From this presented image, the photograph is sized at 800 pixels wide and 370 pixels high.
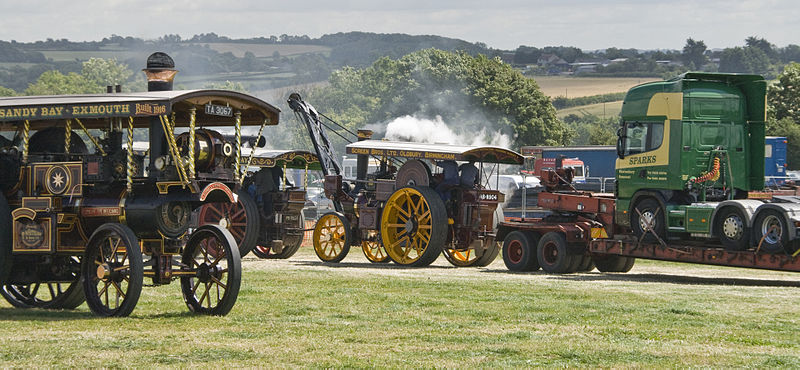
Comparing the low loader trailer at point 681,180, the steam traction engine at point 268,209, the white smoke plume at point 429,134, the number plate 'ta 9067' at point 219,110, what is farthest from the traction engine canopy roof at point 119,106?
the white smoke plume at point 429,134

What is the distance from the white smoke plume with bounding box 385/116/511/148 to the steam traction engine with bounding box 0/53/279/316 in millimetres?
25827

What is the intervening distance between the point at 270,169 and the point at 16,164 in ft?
40.1

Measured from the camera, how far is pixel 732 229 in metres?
18.9

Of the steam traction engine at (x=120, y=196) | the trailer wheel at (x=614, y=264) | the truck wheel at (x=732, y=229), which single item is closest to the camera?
the steam traction engine at (x=120, y=196)

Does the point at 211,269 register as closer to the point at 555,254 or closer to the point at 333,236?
the point at 555,254

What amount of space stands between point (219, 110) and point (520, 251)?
34.1 ft

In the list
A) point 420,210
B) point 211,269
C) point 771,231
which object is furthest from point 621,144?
point 211,269

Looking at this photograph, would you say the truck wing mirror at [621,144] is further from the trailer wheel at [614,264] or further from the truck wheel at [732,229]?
the truck wheel at [732,229]

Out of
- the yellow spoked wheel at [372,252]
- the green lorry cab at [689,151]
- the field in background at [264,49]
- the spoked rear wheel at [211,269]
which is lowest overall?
the yellow spoked wheel at [372,252]

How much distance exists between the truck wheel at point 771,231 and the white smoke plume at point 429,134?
20797 mm

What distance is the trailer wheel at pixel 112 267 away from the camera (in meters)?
12.2

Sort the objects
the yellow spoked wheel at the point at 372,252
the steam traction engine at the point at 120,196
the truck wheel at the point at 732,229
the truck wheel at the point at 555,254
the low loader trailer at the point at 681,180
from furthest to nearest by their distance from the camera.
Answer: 1. the yellow spoked wheel at the point at 372,252
2. the truck wheel at the point at 555,254
3. the low loader trailer at the point at 681,180
4. the truck wheel at the point at 732,229
5. the steam traction engine at the point at 120,196

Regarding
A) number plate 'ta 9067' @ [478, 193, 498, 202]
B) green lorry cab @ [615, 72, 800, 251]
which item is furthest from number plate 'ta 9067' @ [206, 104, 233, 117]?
number plate 'ta 9067' @ [478, 193, 498, 202]

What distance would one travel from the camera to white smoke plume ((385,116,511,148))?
149ft
